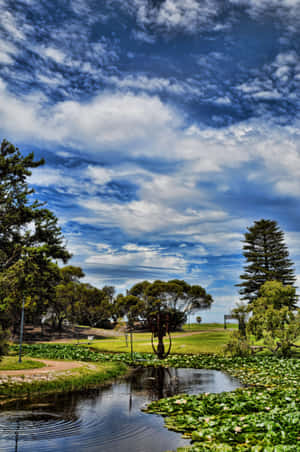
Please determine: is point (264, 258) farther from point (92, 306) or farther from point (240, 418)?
point (240, 418)

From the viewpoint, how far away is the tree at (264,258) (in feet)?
171

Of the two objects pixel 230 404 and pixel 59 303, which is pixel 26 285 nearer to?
pixel 230 404

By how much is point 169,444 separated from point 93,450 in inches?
63.9

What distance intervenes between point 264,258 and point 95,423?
4834 centimetres

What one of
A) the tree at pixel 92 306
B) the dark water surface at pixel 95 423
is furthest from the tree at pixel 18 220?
the tree at pixel 92 306

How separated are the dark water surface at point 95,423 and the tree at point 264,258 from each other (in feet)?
132

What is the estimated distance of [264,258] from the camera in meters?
53.7

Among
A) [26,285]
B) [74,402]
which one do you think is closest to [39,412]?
[74,402]

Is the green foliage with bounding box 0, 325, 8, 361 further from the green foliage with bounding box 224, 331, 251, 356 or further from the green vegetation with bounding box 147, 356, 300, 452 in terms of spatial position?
the green foliage with bounding box 224, 331, 251, 356

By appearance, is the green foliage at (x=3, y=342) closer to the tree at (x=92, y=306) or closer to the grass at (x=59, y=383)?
the grass at (x=59, y=383)

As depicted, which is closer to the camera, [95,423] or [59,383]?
[95,423]

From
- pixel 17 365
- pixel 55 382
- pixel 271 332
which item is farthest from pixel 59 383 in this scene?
pixel 271 332

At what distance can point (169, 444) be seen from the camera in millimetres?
7539

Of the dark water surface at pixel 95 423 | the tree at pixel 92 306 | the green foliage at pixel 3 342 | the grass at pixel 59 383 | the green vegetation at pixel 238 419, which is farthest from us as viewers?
the tree at pixel 92 306
